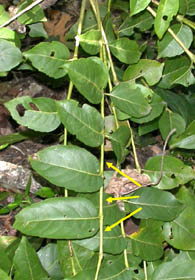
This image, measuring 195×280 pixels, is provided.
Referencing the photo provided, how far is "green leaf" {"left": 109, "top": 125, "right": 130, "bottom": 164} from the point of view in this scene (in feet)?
3.71

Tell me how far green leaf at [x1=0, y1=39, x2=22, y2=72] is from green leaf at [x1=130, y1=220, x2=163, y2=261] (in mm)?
604

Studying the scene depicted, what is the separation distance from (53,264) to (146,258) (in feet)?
0.86

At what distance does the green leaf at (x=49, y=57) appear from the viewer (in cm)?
115

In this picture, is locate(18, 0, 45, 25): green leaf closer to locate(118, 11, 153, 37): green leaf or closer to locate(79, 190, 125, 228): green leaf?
locate(118, 11, 153, 37): green leaf

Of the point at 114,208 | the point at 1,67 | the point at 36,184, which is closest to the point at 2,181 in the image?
the point at 36,184

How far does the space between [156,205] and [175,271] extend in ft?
0.57

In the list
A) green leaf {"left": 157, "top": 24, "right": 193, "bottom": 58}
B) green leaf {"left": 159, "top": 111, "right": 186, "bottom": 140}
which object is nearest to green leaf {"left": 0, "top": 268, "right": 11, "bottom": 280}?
green leaf {"left": 159, "top": 111, "right": 186, "bottom": 140}

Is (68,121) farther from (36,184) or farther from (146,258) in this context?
(36,184)

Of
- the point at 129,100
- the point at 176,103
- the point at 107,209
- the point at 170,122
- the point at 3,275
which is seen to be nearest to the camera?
the point at 3,275

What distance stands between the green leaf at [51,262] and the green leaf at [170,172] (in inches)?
14.0

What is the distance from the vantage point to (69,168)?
1.03 m

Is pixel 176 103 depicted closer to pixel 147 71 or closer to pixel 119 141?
pixel 147 71

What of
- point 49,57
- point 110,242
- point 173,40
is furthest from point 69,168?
point 173,40

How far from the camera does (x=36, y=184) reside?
189 centimetres
